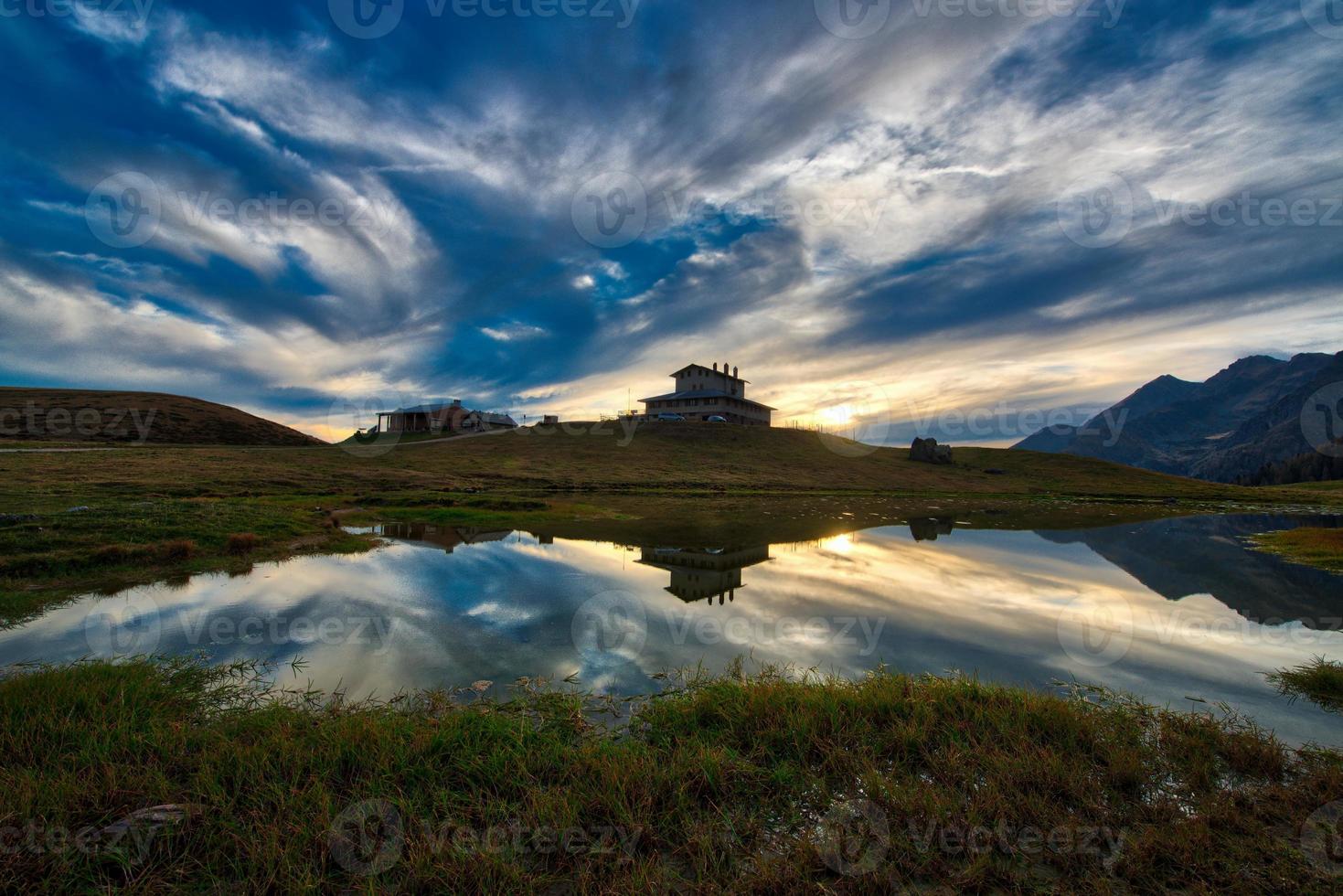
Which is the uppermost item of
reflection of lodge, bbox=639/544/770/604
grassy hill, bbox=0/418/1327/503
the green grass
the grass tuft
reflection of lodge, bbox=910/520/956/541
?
grassy hill, bbox=0/418/1327/503

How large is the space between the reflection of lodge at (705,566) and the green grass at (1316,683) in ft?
33.1

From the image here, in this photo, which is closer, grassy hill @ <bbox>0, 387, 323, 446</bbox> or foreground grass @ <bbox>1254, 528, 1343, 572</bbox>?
foreground grass @ <bbox>1254, 528, 1343, 572</bbox>

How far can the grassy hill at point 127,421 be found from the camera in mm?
74125

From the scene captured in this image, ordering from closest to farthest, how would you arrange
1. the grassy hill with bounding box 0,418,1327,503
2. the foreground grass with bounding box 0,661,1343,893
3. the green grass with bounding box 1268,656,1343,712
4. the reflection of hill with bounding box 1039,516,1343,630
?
the foreground grass with bounding box 0,661,1343,893 < the green grass with bounding box 1268,656,1343,712 < the reflection of hill with bounding box 1039,516,1343,630 < the grassy hill with bounding box 0,418,1327,503

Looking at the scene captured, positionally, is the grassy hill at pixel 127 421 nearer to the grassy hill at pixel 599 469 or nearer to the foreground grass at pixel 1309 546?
the grassy hill at pixel 599 469

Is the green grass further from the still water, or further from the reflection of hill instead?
the reflection of hill

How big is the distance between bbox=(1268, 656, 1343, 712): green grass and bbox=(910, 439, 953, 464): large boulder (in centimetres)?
8783

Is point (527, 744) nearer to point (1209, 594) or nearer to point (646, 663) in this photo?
point (646, 663)

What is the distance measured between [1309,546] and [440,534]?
3961 cm

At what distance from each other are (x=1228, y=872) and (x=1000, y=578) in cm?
1514

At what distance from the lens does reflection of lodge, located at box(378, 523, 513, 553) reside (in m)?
22.7


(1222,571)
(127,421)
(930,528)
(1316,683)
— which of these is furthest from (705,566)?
(127,421)

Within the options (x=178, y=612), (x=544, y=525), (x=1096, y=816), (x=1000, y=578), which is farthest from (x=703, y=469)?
(x=1096, y=816)

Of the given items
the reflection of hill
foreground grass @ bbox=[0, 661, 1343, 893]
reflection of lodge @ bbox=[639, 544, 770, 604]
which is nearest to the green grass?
foreground grass @ bbox=[0, 661, 1343, 893]
